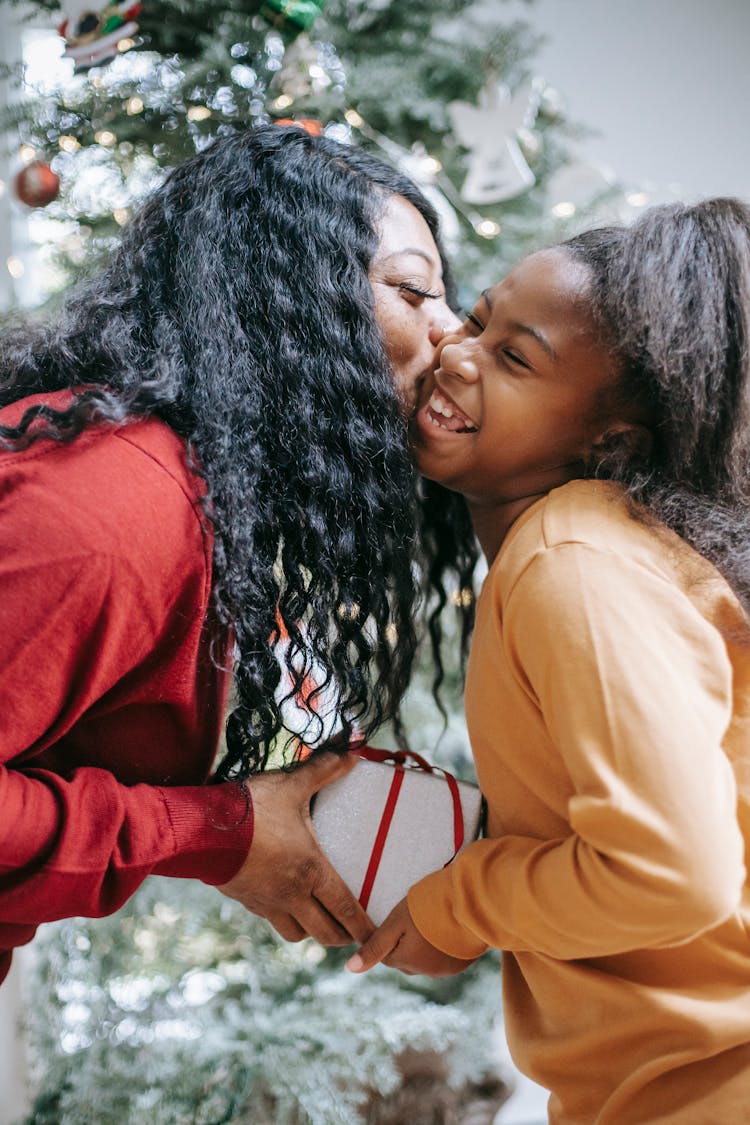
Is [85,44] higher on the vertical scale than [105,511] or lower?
higher

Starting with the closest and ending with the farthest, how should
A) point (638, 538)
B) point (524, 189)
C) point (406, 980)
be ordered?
point (638, 538) < point (524, 189) < point (406, 980)

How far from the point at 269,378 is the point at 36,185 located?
2.16ft

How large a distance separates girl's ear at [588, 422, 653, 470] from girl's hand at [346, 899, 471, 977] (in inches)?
20.4

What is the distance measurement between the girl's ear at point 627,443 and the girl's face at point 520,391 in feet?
0.06

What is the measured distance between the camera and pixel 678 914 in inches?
28.2

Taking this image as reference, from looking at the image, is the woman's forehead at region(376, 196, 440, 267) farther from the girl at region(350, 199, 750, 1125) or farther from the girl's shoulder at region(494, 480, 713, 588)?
the girl's shoulder at region(494, 480, 713, 588)

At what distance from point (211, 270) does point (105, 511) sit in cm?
33

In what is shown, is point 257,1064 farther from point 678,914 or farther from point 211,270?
point 211,270

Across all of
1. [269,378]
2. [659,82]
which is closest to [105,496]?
[269,378]

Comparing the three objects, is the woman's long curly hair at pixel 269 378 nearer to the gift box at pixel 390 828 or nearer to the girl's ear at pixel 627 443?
the gift box at pixel 390 828

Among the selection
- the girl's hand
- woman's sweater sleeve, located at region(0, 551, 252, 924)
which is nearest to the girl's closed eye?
woman's sweater sleeve, located at region(0, 551, 252, 924)

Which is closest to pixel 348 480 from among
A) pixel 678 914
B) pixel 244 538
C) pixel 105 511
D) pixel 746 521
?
pixel 244 538

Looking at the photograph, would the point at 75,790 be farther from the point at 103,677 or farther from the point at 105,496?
the point at 105,496

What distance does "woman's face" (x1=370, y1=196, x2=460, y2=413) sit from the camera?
103 cm
